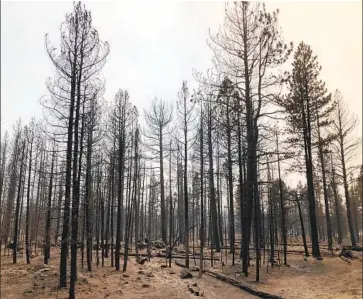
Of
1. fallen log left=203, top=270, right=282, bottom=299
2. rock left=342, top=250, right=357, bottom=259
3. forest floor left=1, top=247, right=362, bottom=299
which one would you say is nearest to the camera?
fallen log left=203, top=270, right=282, bottom=299

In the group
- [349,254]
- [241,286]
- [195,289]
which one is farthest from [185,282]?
[349,254]

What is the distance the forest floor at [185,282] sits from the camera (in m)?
12.6

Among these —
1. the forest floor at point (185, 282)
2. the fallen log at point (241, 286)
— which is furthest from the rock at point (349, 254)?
the fallen log at point (241, 286)

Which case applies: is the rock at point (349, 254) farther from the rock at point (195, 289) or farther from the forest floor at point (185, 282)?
the rock at point (195, 289)

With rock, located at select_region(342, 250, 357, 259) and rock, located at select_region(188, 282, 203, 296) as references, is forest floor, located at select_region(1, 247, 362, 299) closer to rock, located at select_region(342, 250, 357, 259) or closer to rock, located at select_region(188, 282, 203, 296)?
rock, located at select_region(188, 282, 203, 296)

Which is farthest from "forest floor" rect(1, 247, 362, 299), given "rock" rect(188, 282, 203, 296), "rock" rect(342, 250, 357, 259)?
"rock" rect(342, 250, 357, 259)

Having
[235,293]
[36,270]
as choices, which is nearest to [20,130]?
[36,270]

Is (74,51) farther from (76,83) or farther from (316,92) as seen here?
(316,92)

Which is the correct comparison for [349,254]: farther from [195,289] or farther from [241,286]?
[195,289]

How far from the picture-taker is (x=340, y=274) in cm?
1490

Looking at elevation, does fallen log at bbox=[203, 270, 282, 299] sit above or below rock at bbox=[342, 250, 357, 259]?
below

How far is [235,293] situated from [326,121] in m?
14.0

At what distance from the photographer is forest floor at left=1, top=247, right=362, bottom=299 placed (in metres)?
12.6

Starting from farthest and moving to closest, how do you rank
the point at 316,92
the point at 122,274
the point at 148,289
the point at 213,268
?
1. the point at 316,92
2. the point at 213,268
3. the point at 122,274
4. the point at 148,289
